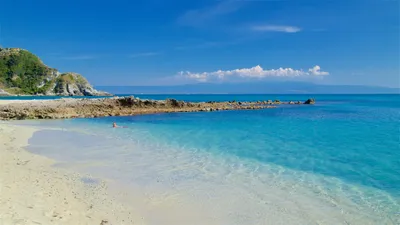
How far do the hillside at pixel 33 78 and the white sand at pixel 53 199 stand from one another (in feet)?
527

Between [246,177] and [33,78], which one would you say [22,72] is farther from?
[246,177]

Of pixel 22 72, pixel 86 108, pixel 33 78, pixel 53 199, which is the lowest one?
pixel 53 199

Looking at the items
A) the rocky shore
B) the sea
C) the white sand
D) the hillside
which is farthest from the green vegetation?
the white sand

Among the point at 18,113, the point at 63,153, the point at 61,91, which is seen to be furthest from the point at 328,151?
the point at 61,91

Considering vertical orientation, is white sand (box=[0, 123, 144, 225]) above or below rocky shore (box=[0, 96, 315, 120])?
below

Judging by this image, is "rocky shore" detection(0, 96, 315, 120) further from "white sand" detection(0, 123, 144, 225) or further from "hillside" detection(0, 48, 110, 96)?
"hillside" detection(0, 48, 110, 96)

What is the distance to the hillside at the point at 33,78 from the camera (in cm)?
15138

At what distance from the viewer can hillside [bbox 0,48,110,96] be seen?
151375 millimetres

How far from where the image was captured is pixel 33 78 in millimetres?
158000

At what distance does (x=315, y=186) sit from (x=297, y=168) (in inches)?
81.6

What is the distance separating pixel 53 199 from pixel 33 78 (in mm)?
175771

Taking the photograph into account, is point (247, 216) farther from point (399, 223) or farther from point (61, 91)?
point (61, 91)

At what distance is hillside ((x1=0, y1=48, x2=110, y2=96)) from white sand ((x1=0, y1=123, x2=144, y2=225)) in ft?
527

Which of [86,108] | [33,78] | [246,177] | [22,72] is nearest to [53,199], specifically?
[246,177]
